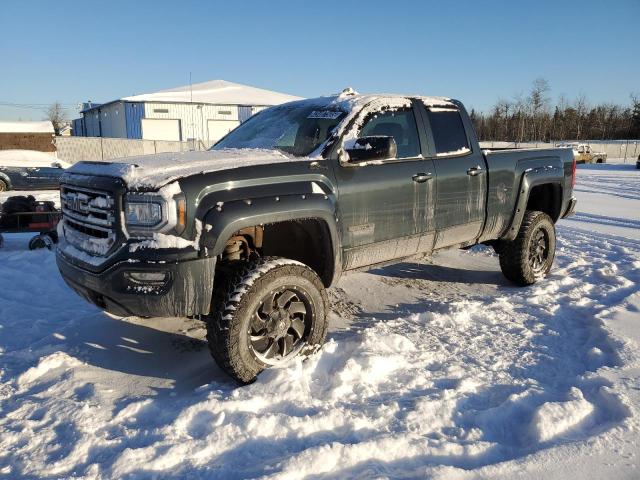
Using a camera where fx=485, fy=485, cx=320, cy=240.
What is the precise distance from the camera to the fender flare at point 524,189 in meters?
5.02

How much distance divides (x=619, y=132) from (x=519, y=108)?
14.6m

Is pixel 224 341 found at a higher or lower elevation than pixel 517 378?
higher

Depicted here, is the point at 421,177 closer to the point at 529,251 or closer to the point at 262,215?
the point at 262,215

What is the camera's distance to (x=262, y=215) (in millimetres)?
3004

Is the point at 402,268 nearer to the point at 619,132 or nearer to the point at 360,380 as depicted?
the point at 360,380

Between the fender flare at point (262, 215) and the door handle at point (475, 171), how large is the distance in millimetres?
1707

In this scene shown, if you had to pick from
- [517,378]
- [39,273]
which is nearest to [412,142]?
[517,378]

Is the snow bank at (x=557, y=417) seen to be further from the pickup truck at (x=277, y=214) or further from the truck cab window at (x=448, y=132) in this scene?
the truck cab window at (x=448, y=132)

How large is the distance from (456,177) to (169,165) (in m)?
2.52

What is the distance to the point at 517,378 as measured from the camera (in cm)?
310

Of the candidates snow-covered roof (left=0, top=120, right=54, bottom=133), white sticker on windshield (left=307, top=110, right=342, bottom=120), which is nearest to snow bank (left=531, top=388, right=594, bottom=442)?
white sticker on windshield (left=307, top=110, right=342, bottom=120)

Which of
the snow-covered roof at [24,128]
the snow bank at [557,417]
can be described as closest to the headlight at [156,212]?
the snow bank at [557,417]

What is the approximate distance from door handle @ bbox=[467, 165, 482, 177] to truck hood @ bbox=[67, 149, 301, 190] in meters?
1.86

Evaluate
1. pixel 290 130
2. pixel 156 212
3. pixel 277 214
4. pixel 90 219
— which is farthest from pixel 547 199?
pixel 90 219
